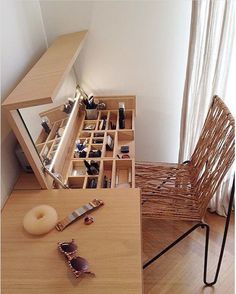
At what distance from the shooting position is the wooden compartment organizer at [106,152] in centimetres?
109

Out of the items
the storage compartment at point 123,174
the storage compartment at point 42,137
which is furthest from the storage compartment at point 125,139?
the storage compartment at point 42,137

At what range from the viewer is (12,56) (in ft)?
3.33

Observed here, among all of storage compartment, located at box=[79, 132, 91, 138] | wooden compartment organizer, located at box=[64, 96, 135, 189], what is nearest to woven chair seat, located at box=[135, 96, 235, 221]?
wooden compartment organizer, located at box=[64, 96, 135, 189]

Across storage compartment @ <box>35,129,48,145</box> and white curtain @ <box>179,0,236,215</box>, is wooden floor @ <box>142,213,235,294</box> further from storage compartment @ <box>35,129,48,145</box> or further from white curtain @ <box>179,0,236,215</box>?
storage compartment @ <box>35,129,48,145</box>

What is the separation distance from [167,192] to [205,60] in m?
0.66

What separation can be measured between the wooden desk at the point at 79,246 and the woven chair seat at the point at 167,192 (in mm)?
329

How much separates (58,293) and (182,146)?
1100 mm

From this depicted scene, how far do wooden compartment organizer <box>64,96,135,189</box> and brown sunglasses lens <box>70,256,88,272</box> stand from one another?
1.09 ft

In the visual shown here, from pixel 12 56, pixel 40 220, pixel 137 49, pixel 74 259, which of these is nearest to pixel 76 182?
pixel 40 220

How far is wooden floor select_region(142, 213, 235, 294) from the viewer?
1.37m

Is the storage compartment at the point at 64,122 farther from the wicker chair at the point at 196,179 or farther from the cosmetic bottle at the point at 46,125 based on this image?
the wicker chair at the point at 196,179

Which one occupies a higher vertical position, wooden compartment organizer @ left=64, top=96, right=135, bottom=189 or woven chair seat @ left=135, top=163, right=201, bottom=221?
wooden compartment organizer @ left=64, top=96, right=135, bottom=189

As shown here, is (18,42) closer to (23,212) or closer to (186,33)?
(23,212)

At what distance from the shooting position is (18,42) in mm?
1068
